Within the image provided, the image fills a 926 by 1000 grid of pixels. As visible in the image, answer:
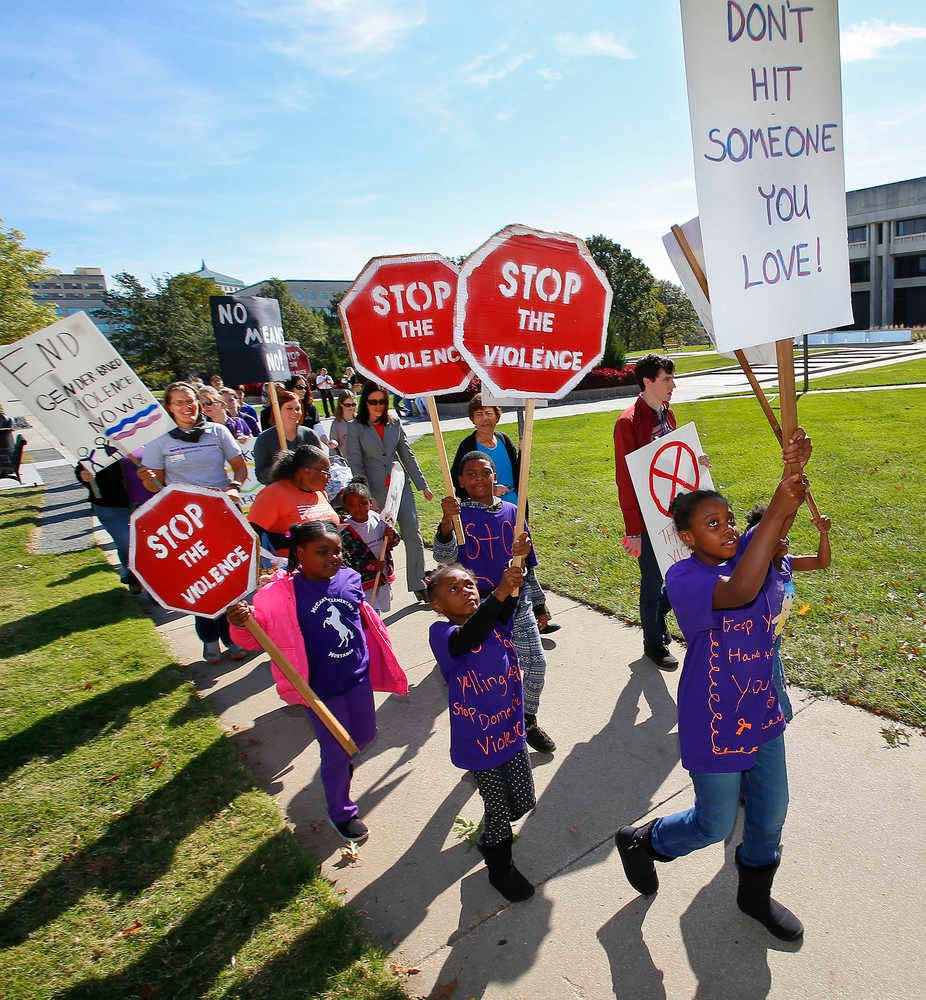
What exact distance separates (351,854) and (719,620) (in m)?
2.16

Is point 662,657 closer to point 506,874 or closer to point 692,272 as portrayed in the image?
point 506,874

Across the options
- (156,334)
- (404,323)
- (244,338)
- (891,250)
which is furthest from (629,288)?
(404,323)

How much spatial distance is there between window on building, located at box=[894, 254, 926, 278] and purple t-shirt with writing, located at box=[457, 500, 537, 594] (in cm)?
7251

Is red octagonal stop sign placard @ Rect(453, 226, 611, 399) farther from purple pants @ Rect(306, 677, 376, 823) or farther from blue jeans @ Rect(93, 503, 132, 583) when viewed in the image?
blue jeans @ Rect(93, 503, 132, 583)

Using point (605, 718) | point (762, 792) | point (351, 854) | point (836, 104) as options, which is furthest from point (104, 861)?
point (836, 104)

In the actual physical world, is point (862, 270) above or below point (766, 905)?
above

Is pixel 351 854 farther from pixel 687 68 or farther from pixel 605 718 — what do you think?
pixel 687 68

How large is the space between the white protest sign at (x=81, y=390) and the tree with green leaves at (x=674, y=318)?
60053 millimetres

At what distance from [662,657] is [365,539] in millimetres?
2315

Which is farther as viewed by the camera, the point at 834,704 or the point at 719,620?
the point at 834,704

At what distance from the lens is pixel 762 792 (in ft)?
7.70

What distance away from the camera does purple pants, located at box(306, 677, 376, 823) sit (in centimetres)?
310

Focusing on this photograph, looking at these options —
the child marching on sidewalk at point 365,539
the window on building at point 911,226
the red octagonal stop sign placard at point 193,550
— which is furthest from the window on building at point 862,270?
the red octagonal stop sign placard at point 193,550

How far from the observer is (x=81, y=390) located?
15.1 feet
